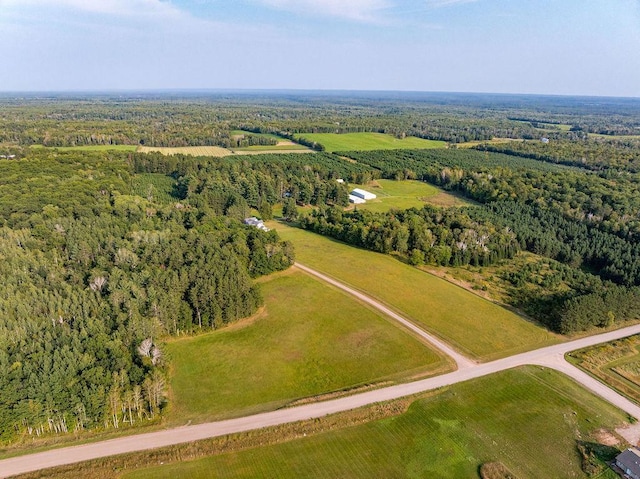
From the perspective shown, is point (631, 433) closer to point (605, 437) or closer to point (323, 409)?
point (605, 437)

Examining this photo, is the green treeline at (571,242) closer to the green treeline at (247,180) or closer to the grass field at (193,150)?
the green treeline at (247,180)

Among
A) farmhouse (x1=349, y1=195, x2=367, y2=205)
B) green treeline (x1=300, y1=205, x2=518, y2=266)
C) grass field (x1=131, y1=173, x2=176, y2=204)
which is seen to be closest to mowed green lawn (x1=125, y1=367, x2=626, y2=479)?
green treeline (x1=300, y1=205, x2=518, y2=266)

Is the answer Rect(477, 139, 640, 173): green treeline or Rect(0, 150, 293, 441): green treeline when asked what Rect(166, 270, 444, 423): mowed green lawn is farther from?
Rect(477, 139, 640, 173): green treeline

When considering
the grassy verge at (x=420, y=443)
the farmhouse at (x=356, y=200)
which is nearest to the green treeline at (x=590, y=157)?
the farmhouse at (x=356, y=200)

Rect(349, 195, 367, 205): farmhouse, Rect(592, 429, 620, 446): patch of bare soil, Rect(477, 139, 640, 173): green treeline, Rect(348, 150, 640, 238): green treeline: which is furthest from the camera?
Rect(477, 139, 640, 173): green treeline

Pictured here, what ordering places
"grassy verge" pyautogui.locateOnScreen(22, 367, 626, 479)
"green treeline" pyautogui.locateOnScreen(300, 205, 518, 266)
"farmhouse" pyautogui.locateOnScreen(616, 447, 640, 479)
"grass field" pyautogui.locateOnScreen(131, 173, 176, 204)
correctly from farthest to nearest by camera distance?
"grass field" pyautogui.locateOnScreen(131, 173, 176, 204)
"green treeline" pyautogui.locateOnScreen(300, 205, 518, 266)
"grassy verge" pyautogui.locateOnScreen(22, 367, 626, 479)
"farmhouse" pyautogui.locateOnScreen(616, 447, 640, 479)

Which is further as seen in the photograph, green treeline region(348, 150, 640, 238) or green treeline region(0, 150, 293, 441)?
green treeline region(348, 150, 640, 238)
